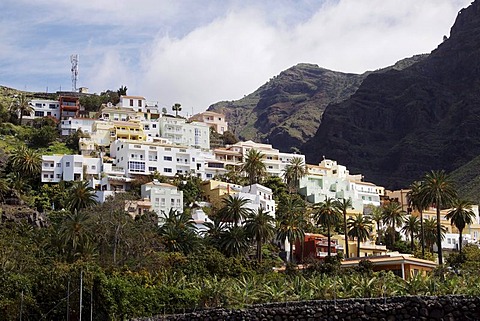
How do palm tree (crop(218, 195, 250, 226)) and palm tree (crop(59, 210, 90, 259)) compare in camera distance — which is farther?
palm tree (crop(218, 195, 250, 226))

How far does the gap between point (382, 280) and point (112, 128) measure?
7639 cm

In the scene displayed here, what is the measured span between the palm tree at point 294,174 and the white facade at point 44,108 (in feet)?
132

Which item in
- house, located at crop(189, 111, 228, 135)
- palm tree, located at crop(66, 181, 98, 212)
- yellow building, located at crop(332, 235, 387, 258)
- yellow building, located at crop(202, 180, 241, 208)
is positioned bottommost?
yellow building, located at crop(332, 235, 387, 258)

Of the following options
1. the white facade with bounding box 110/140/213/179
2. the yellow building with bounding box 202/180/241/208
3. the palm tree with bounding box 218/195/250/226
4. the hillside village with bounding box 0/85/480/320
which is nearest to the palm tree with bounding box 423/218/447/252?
the hillside village with bounding box 0/85/480/320

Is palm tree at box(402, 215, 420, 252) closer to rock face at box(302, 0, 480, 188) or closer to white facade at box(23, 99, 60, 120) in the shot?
white facade at box(23, 99, 60, 120)

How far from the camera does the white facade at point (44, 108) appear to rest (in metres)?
122

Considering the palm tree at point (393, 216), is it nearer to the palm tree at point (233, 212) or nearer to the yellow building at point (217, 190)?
the yellow building at point (217, 190)

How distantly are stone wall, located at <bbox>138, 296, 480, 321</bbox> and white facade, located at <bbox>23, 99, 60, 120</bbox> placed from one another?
10153 cm

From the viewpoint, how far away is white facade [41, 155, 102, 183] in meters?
92.1

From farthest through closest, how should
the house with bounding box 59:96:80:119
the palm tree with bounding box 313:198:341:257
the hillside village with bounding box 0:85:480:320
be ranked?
the house with bounding box 59:96:80:119
the palm tree with bounding box 313:198:341:257
the hillside village with bounding box 0:85:480:320

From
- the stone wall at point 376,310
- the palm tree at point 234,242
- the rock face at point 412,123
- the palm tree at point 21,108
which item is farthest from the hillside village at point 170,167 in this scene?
the stone wall at point 376,310

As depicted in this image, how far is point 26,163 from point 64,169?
4739 millimetres

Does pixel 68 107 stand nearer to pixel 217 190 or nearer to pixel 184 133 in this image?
pixel 184 133

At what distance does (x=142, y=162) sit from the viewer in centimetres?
9881
